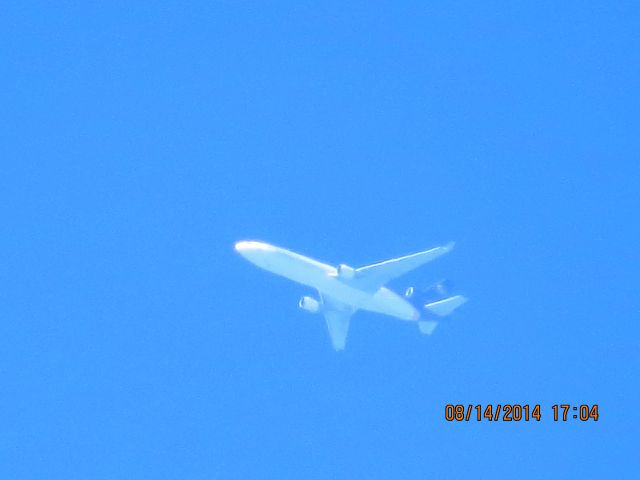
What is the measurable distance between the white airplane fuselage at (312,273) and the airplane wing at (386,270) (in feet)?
1.75

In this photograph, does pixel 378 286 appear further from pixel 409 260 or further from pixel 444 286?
pixel 444 286

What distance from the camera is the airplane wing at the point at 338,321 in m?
53.2

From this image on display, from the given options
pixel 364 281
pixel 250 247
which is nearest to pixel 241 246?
pixel 250 247

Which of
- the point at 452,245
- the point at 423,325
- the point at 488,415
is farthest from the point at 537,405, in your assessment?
the point at 423,325

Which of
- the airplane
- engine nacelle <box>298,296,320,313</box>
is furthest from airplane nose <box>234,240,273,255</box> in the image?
engine nacelle <box>298,296,320,313</box>

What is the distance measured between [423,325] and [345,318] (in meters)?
4.84

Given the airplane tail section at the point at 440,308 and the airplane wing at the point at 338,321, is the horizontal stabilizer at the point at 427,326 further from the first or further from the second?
the airplane wing at the point at 338,321

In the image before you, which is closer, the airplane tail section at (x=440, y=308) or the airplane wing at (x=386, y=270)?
the airplane wing at (x=386, y=270)

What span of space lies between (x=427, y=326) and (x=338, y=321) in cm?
544

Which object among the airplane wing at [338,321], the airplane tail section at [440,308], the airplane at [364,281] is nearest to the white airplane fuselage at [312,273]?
the airplane at [364,281]

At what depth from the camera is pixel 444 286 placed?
5222 centimetres

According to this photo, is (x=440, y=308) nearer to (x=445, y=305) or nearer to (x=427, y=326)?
(x=445, y=305)

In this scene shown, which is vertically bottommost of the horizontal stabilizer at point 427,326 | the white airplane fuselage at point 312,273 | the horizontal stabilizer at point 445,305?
the white airplane fuselage at point 312,273

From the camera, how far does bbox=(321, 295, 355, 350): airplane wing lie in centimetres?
5325
